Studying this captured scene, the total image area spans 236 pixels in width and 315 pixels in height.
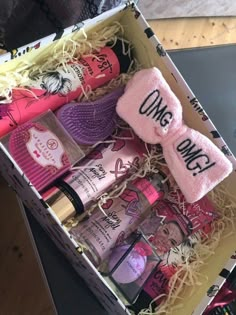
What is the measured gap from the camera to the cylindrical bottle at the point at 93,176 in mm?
760

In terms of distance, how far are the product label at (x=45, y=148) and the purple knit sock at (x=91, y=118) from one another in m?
0.04

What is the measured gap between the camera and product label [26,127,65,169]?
76 centimetres

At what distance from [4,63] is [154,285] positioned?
39cm

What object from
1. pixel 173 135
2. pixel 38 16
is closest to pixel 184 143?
pixel 173 135

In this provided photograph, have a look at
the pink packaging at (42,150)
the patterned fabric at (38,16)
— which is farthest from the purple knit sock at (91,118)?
the patterned fabric at (38,16)

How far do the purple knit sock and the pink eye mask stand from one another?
30 mm

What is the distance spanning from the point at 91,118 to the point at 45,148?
10 centimetres

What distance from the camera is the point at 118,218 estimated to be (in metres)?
0.80

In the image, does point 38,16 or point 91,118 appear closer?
point 91,118

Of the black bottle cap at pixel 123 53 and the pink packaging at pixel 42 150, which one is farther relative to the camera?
the black bottle cap at pixel 123 53

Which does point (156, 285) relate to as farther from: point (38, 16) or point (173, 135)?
point (38, 16)

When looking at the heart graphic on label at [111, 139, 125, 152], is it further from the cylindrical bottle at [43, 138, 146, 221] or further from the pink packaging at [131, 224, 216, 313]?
the pink packaging at [131, 224, 216, 313]

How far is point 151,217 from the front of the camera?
2.74 feet

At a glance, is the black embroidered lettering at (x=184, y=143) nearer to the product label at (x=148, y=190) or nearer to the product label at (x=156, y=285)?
the product label at (x=148, y=190)
